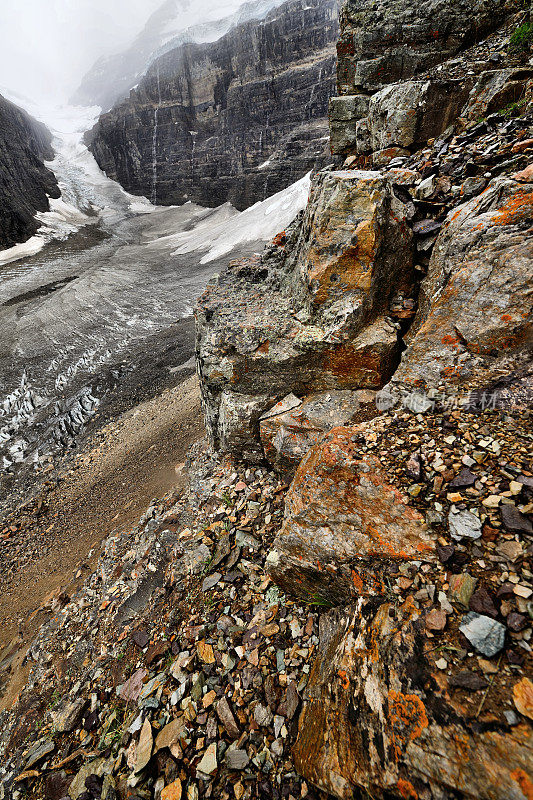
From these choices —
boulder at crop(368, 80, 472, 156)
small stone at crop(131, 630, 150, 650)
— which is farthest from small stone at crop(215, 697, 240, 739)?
boulder at crop(368, 80, 472, 156)

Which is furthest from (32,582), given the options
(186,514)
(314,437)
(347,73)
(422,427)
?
(347,73)

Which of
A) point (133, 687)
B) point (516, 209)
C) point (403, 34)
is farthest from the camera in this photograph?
point (403, 34)

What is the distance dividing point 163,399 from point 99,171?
3507 inches

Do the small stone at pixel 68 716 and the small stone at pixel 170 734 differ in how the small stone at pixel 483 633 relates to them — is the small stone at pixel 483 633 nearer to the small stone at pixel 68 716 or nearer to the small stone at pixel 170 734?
the small stone at pixel 170 734

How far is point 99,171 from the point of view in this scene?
76.6 metres

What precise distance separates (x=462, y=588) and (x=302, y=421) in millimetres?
3399

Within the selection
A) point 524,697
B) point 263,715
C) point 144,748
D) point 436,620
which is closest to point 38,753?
point 144,748

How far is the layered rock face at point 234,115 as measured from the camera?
4456cm

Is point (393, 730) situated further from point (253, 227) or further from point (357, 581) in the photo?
point (253, 227)

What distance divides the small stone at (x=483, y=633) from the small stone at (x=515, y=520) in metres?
0.60

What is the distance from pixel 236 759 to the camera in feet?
9.00

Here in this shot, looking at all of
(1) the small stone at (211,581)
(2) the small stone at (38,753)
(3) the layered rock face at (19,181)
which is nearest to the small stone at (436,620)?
(1) the small stone at (211,581)

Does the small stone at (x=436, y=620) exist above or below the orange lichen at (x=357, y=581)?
above

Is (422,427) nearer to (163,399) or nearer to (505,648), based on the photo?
(505,648)
